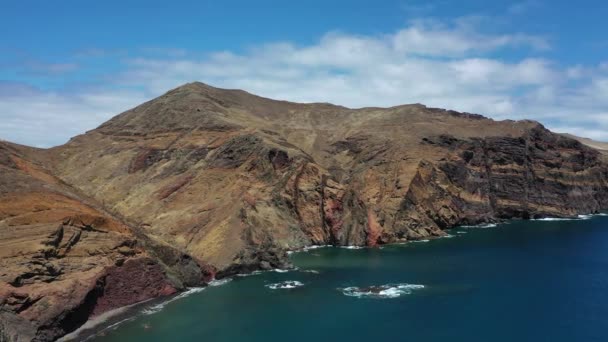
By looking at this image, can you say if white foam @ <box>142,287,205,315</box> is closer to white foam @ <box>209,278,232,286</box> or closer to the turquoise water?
the turquoise water

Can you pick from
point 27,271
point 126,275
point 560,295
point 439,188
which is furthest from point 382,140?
point 27,271

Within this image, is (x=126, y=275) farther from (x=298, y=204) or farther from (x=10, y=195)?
(x=298, y=204)

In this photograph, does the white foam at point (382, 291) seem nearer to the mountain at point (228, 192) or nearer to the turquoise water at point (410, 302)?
the turquoise water at point (410, 302)

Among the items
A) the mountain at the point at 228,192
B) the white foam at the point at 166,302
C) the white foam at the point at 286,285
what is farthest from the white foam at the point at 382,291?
the white foam at the point at 166,302

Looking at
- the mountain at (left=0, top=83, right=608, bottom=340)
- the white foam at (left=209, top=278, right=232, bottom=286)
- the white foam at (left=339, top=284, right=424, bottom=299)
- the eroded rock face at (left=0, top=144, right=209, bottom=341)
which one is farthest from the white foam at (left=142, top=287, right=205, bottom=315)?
the white foam at (left=339, top=284, right=424, bottom=299)

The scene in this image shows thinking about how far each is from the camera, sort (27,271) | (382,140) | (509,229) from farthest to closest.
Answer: (382,140), (509,229), (27,271)

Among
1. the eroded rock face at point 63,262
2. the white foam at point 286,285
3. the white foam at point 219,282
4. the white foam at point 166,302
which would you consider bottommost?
the white foam at point 166,302
